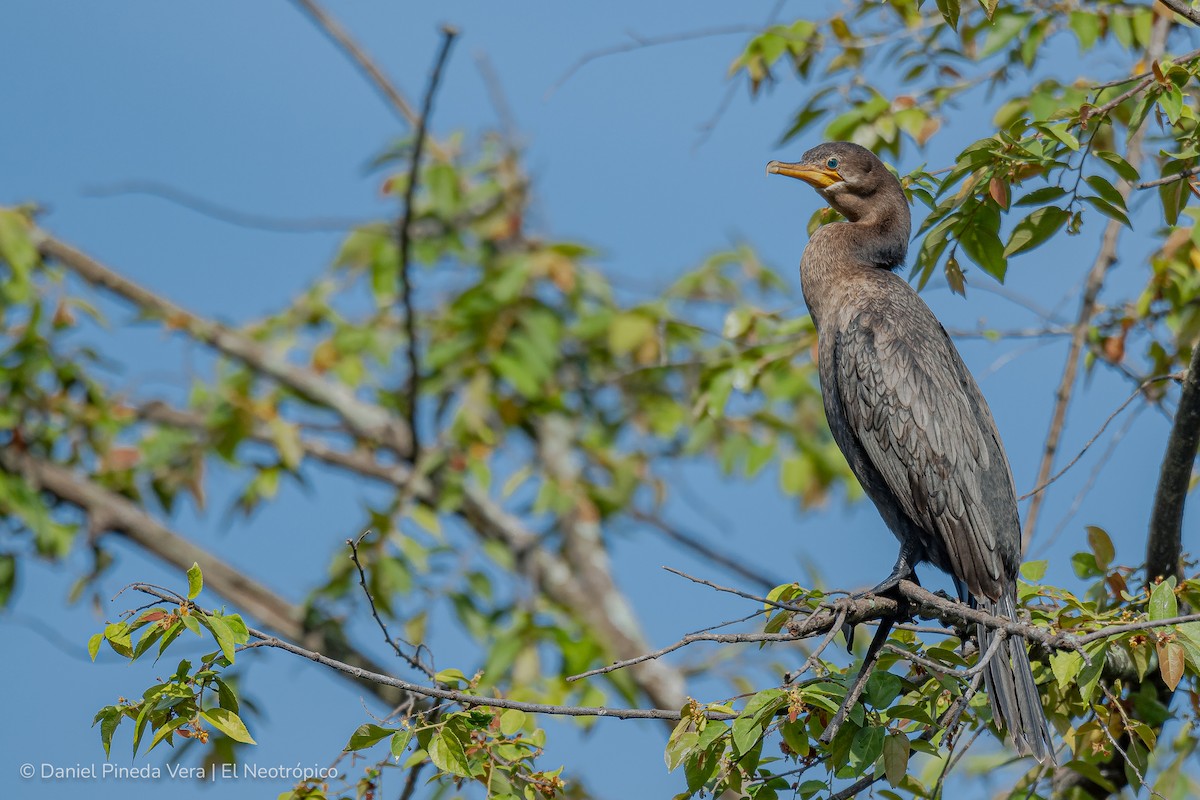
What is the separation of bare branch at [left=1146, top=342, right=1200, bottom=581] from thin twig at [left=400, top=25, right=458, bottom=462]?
2.33 m

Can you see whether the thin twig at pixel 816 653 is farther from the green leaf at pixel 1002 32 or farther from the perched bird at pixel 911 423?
the green leaf at pixel 1002 32

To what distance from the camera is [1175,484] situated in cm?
318

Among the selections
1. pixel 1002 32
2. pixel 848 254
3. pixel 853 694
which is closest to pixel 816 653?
pixel 853 694

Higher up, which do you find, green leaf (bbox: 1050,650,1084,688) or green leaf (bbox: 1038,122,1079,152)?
green leaf (bbox: 1038,122,1079,152)

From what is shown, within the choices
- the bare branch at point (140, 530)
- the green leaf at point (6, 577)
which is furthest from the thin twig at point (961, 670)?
the green leaf at point (6, 577)

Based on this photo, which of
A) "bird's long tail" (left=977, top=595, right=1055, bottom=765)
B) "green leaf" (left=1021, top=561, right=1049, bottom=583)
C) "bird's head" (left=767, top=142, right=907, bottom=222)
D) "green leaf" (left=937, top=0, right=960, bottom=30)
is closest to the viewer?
"green leaf" (left=937, top=0, right=960, bottom=30)

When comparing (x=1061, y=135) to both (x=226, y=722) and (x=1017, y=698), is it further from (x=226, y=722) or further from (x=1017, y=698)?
(x=226, y=722)

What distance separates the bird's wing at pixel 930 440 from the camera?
343cm

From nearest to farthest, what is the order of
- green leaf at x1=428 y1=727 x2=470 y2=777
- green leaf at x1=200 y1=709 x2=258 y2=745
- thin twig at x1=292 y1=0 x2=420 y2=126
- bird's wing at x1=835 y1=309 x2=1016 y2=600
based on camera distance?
green leaf at x1=200 y1=709 x2=258 y2=745 < green leaf at x1=428 y1=727 x2=470 y2=777 < bird's wing at x1=835 y1=309 x2=1016 y2=600 < thin twig at x1=292 y1=0 x2=420 y2=126

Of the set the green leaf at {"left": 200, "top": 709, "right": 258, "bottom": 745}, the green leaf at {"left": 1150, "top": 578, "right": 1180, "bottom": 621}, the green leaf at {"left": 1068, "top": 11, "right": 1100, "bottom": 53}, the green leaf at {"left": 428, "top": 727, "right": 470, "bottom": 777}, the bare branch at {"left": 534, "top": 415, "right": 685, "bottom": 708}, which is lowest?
the green leaf at {"left": 1150, "top": 578, "right": 1180, "bottom": 621}

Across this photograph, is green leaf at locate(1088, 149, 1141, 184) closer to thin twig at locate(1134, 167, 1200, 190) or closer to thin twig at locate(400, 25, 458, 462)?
thin twig at locate(1134, 167, 1200, 190)

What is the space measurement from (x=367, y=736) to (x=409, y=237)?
3149 mm

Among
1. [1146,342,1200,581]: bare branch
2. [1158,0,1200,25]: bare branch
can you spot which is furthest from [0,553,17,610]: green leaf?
[1158,0,1200,25]: bare branch

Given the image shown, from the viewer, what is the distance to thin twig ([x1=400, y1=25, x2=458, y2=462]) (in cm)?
412
